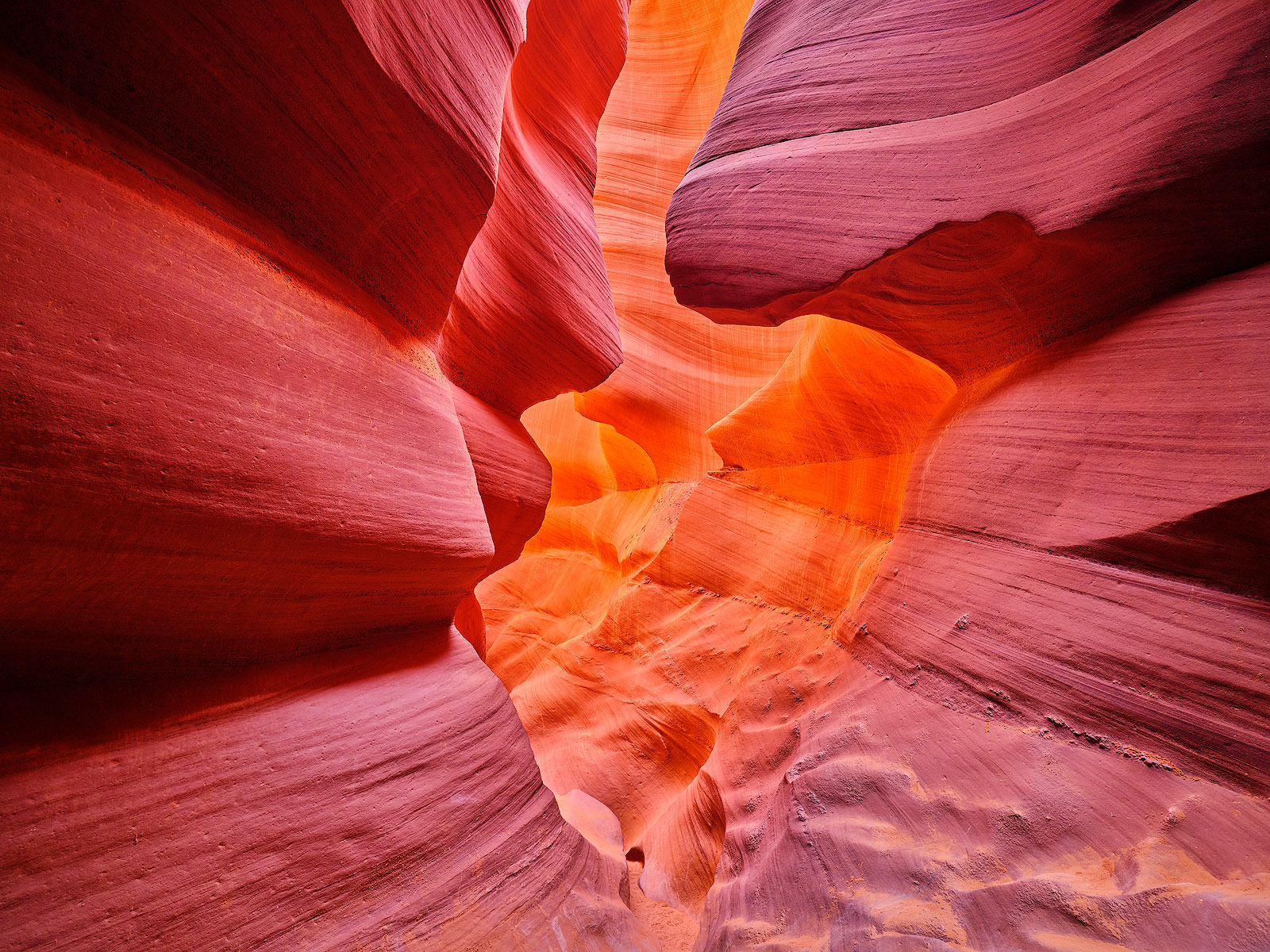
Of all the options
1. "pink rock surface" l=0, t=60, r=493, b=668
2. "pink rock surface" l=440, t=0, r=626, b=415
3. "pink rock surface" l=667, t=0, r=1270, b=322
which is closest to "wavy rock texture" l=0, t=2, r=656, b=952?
"pink rock surface" l=0, t=60, r=493, b=668

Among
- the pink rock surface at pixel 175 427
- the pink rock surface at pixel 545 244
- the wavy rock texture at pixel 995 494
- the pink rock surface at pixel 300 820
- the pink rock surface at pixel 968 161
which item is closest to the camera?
the pink rock surface at pixel 175 427

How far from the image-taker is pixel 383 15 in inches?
76.2

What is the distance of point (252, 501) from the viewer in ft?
5.63

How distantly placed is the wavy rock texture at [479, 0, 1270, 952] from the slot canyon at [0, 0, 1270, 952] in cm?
2

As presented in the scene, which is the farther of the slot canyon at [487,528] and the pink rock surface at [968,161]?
the pink rock surface at [968,161]

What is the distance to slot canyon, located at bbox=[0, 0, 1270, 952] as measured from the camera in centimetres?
145

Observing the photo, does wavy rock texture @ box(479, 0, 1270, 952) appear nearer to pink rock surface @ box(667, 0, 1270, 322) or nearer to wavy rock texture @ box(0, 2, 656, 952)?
pink rock surface @ box(667, 0, 1270, 322)

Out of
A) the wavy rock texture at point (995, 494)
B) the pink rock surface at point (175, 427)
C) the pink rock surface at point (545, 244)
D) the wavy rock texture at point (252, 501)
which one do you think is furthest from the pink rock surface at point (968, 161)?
the pink rock surface at point (175, 427)

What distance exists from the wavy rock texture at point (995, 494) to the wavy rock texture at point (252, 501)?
4.45ft

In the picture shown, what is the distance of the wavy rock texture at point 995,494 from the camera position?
1.75m

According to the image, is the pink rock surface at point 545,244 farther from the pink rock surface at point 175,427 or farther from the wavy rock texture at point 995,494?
the pink rock surface at point 175,427

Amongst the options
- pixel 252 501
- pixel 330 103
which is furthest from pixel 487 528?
pixel 330 103

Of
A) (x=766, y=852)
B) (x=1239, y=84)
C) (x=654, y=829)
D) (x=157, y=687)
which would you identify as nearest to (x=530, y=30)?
(x=1239, y=84)

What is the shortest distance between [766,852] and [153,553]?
2660 millimetres
